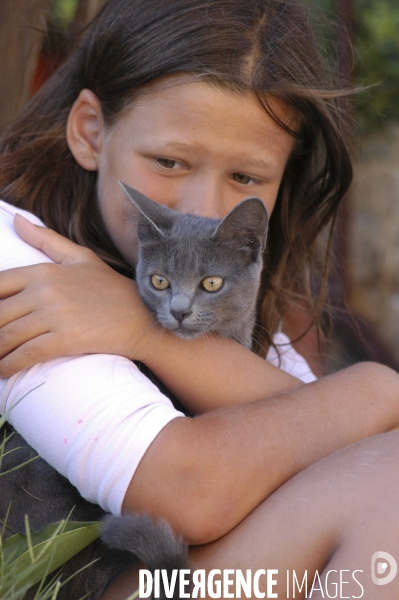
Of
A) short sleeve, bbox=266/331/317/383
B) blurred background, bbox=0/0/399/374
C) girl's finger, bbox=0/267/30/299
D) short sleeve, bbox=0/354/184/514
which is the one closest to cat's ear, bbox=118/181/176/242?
girl's finger, bbox=0/267/30/299

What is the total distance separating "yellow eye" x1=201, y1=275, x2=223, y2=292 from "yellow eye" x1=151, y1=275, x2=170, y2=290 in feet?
0.29

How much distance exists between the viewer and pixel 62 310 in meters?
1.38

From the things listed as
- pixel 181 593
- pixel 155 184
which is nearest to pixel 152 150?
pixel 155 184

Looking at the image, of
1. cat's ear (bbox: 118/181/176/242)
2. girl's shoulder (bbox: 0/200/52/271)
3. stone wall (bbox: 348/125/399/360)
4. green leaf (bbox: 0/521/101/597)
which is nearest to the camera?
green leaf (bbox: 0/521/101/597)

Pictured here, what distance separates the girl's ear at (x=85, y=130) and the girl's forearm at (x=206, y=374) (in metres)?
0.61

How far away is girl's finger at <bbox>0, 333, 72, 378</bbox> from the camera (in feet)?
4.29

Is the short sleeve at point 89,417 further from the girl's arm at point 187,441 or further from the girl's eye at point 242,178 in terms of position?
the girl's eye at point 242,178

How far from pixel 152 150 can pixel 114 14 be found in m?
0.49

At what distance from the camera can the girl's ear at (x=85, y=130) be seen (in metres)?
1.86

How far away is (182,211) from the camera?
5.85 ft

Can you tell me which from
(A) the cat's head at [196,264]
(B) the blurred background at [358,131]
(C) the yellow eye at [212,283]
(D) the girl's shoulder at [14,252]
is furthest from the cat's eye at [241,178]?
(B) the blurred background at [358,131]

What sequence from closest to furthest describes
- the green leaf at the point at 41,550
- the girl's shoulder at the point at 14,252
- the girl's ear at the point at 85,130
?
1. the green leaf at the point at 41,550
2. the girl's shoulder at the point at 14,252
3. the girl's ear at the point at 85,130

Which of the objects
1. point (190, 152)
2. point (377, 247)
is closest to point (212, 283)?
point (190, 152)

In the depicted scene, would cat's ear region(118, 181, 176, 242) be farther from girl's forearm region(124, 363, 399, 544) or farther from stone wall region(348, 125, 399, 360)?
stone wall region(348, 125, 399, 360)
